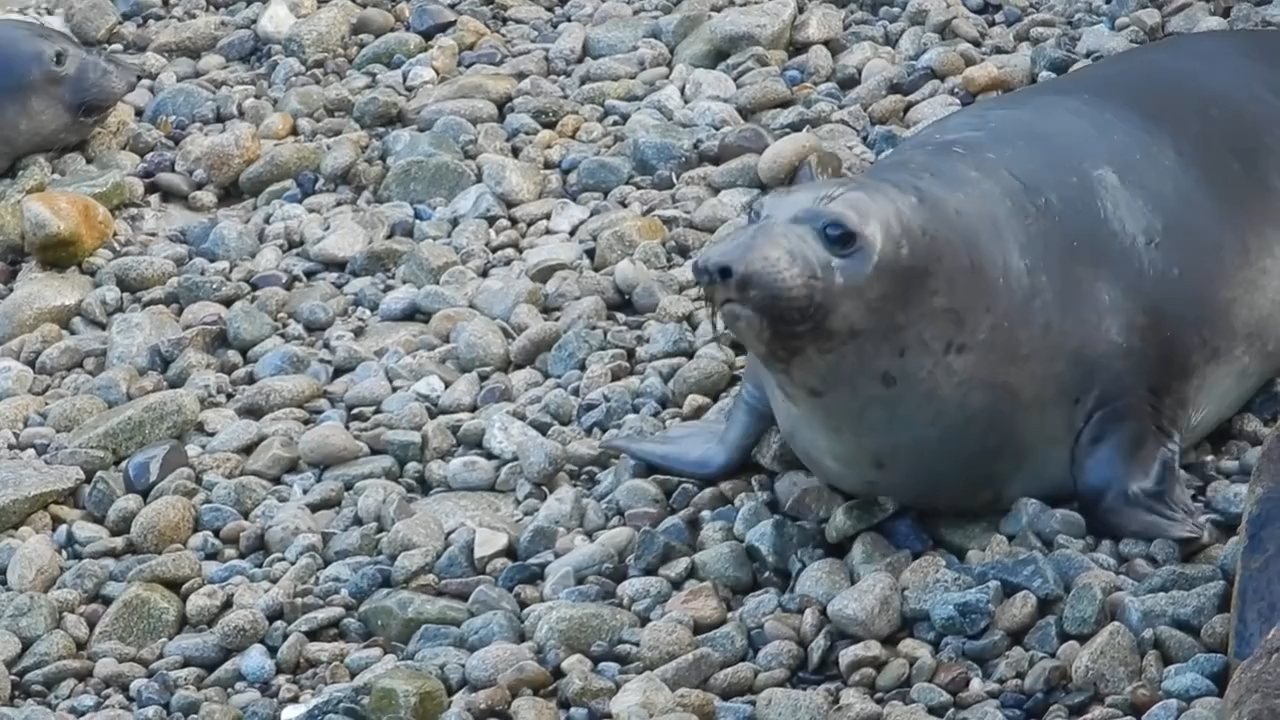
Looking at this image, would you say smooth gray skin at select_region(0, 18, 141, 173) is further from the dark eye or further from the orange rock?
the dark eye

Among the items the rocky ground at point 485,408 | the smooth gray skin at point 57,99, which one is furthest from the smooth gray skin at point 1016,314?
the smooth gray skin at point 57,99

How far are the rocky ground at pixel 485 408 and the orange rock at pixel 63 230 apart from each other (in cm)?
1

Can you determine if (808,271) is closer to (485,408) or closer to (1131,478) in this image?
(1131,478)

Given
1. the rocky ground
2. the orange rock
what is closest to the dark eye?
the rocky ground

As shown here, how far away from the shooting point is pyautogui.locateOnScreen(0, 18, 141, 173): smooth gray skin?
710 cm

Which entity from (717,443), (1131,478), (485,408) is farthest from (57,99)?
(1131,478)

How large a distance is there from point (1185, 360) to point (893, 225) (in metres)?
0.75

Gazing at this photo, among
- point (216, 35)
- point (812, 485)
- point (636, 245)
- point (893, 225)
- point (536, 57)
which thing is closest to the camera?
point (893, 225)

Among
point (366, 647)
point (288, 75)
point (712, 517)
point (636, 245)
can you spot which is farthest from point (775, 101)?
point (366, 647)

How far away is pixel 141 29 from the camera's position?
805cm

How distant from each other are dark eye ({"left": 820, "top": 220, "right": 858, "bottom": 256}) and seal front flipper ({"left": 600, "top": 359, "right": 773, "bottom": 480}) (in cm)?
64

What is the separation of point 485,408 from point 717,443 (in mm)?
749

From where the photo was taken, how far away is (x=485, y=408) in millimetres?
4906

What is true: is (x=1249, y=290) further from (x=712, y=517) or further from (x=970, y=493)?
(x=712, y=517)
